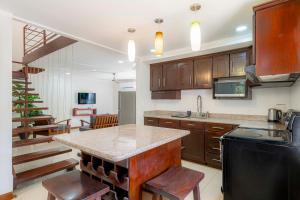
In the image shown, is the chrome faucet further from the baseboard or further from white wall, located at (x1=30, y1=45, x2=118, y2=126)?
the baseboard

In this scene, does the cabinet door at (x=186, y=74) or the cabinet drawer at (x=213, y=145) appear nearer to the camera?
the cabinet drawer at (x=213, y=145)

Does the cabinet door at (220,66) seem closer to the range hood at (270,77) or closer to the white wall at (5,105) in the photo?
the range hood at (270,77)

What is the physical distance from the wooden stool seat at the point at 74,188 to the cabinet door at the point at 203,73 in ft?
9.51

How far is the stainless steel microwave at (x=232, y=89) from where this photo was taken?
3.18 metres

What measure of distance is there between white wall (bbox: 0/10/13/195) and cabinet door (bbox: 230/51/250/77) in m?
3.63

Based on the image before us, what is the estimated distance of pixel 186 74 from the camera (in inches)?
154

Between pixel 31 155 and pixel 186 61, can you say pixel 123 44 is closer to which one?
pixel 186 61

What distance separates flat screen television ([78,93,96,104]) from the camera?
816cm

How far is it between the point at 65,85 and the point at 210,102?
503 centimetres

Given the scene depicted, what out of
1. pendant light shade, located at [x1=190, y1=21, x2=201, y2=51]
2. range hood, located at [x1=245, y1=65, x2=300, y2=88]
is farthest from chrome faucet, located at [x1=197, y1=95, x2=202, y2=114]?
pendant light shade, located at [x1=190, y1=21, x2=201, y2=51]

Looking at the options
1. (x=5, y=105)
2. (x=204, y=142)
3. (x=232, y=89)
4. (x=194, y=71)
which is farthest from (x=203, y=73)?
(x=5, y=105)

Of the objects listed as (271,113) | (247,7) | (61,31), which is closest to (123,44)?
(61,31)

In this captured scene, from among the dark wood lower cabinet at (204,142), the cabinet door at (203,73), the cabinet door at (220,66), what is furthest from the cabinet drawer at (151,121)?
the cabinet door at (220,66)

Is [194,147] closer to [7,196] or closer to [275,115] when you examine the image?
[275,115]
